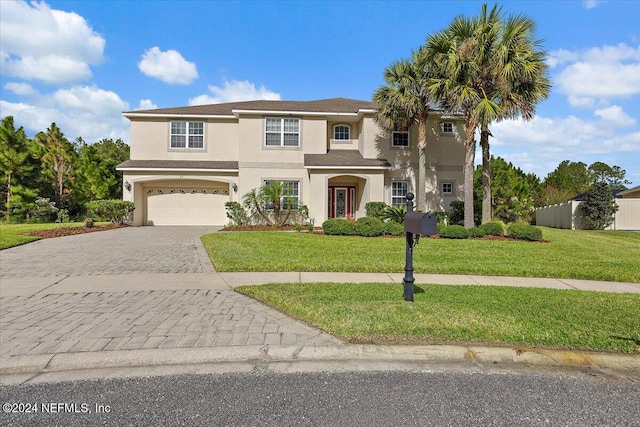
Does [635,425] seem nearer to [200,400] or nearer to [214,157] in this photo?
[200,400]

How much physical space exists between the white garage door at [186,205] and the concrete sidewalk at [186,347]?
14.7 meters

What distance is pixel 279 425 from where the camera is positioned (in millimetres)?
2619

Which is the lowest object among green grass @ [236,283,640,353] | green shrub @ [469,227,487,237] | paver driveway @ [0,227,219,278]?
green grass @ [236,283,640,353]

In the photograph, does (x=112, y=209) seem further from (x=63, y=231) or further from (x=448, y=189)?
(x=448, y=189)

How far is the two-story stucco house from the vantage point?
18984 mm

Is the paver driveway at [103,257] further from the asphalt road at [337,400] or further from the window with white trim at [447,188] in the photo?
the window with white trim at [447,188]

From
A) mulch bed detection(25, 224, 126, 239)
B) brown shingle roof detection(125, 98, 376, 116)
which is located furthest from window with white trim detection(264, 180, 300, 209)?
mulch bed detection(25, 224, 126, 239)

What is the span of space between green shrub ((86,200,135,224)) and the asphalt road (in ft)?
55.3

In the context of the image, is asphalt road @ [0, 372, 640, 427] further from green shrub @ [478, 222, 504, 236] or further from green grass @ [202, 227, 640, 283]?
green shrub @ [478, 222, 504, 236]

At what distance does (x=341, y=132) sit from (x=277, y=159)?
441 cm

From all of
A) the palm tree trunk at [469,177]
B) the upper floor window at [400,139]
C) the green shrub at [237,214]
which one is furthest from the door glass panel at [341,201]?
the palm tree trunk at [469,177]

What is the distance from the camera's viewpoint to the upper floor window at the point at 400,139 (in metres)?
19.8

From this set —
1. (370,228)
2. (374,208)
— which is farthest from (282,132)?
(370,228)

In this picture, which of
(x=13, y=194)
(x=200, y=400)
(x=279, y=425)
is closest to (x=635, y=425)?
(x=279, y=425)
